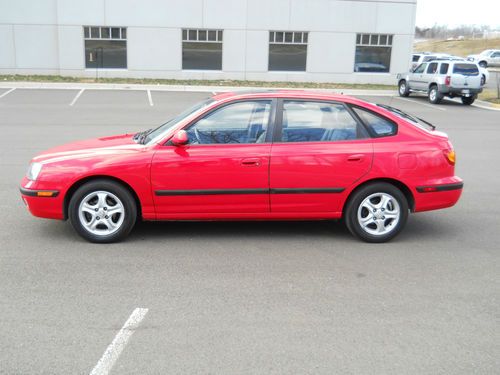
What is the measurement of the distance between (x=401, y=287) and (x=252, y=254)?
149 cm

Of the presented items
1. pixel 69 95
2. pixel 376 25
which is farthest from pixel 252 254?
pixel 376 25

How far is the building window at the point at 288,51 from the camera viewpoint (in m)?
28.0

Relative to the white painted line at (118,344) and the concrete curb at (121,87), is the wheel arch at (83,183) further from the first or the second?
the concrete curb at (121,87)

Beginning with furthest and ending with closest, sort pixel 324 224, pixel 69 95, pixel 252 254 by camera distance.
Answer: pixel 69 95 < pixel 324 224 < pixel 252 254

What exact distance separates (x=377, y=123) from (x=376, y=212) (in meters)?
0.96

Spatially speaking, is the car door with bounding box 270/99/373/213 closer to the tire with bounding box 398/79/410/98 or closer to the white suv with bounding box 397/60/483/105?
the white suv with bounding box 397/60/483/105

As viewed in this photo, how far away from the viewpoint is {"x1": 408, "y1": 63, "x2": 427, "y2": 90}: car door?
24156mm

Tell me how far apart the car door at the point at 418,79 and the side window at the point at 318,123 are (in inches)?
763

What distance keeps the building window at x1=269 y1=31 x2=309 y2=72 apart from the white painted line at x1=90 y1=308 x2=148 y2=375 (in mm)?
25257

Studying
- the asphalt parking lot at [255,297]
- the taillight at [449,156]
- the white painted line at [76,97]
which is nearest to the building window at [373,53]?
the white painted line at [76,97]

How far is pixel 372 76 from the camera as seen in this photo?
29422 mm

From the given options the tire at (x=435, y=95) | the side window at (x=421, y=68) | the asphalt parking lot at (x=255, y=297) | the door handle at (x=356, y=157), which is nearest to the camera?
the asphalt parking lot at (x=255, y=297)

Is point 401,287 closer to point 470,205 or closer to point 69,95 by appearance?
point 470,205

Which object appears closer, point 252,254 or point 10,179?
point 252,254
